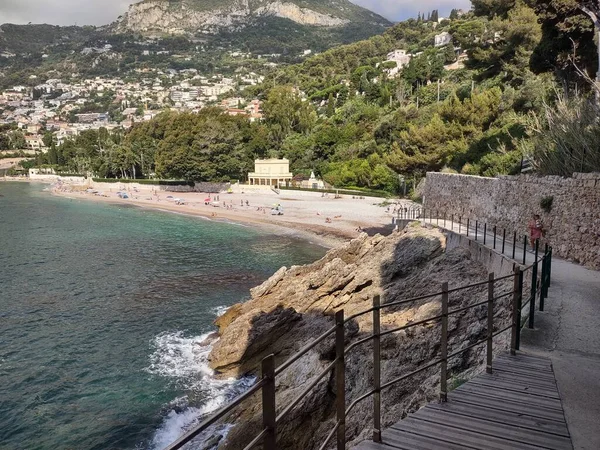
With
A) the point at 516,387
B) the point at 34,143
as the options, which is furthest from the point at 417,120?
the point at 34,143

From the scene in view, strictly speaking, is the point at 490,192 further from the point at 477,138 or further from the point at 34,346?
the point at 34,346

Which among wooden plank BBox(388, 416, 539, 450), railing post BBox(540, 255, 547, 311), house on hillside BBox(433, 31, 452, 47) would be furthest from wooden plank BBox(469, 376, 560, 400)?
house on hillside BBox(433, 31, 452, 47)

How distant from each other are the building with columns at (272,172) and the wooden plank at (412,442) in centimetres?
5804

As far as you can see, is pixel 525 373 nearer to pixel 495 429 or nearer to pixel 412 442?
pixel 495 429

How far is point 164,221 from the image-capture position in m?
45.3

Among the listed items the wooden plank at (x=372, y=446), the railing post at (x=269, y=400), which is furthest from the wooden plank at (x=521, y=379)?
the railing post at (x=269, y=400)

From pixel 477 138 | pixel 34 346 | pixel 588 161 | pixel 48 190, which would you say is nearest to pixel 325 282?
pixel 588 161

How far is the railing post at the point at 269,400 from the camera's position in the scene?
2186mm

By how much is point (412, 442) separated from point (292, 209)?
44287mm

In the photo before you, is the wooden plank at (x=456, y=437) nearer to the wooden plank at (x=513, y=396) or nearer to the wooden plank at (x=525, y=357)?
the wooden plank at (x=513, y=396)

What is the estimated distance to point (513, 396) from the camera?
447 cm

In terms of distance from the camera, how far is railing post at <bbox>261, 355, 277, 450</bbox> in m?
2.19

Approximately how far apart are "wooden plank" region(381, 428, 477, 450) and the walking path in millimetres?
1042

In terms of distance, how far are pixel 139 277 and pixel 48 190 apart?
216 feet
